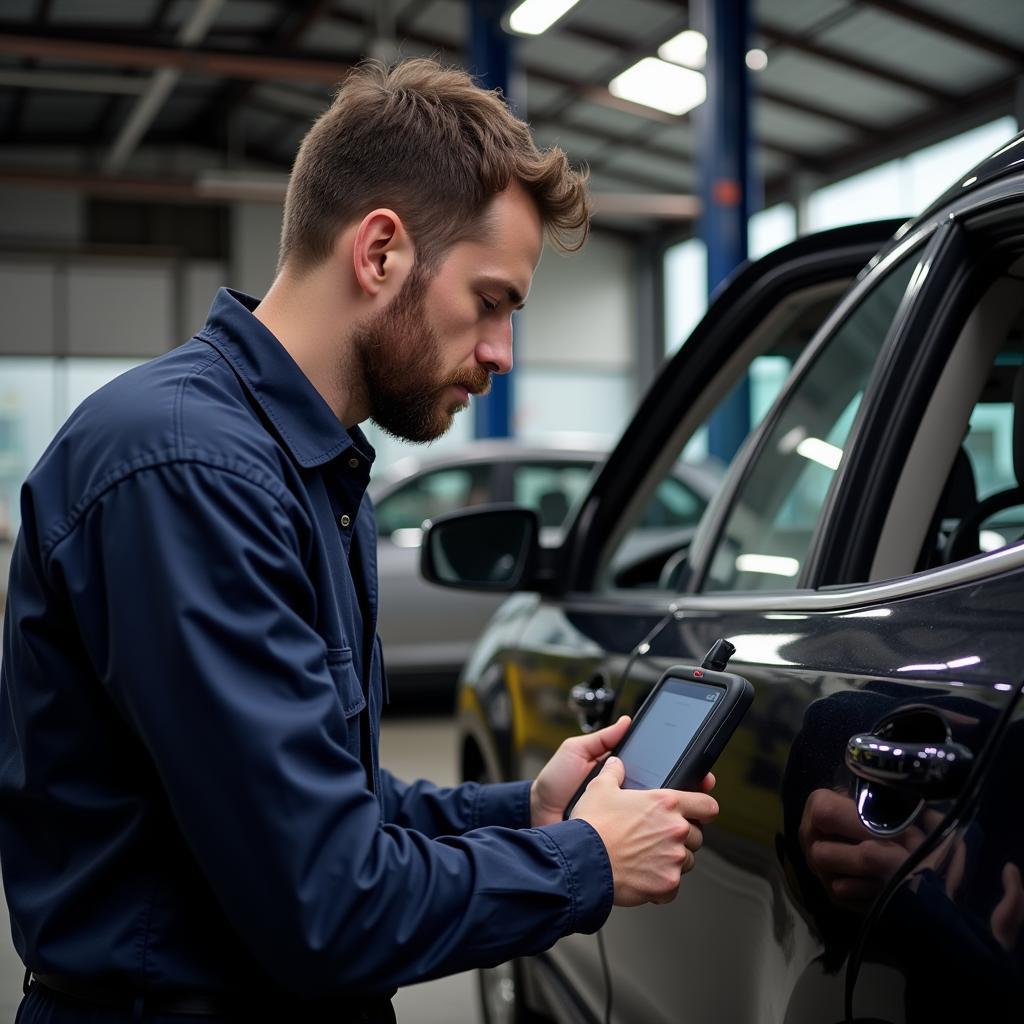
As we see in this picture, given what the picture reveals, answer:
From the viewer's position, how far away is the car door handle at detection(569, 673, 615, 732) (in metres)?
1.92

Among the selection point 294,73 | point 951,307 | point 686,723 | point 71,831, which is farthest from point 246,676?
point 294,73

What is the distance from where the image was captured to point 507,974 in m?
2.71

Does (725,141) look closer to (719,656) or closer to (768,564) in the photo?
(768,564)

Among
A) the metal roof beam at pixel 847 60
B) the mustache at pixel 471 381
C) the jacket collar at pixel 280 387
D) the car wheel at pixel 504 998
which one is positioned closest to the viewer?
the jacket collar at pixel 280 387

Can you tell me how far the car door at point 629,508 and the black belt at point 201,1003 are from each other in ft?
2.34

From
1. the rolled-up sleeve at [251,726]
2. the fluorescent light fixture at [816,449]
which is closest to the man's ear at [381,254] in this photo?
the rolled-up sleeve at [251,726]

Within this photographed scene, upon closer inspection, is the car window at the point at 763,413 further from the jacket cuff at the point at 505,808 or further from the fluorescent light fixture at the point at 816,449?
the jacket cuff at the point at 505,808

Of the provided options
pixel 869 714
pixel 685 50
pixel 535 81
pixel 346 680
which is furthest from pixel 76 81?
pixel 869 714

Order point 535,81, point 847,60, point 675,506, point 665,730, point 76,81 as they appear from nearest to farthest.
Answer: point 665,730 → point 675,506 → point 847,60 → point 76,81 → point 535,81

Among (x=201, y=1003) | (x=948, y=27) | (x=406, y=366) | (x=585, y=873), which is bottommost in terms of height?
(x=201, y=1003)

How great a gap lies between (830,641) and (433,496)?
692 centimetres

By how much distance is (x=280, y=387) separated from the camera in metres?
1.35

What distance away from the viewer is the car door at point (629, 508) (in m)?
2.09

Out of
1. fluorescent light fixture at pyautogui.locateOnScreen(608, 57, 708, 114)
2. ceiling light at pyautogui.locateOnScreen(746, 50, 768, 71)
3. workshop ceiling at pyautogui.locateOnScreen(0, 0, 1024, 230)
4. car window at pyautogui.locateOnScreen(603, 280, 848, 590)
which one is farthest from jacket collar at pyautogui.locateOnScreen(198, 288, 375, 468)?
ceiling light at pyautogui.locateOnScreen(746, 50, 768, 71)
